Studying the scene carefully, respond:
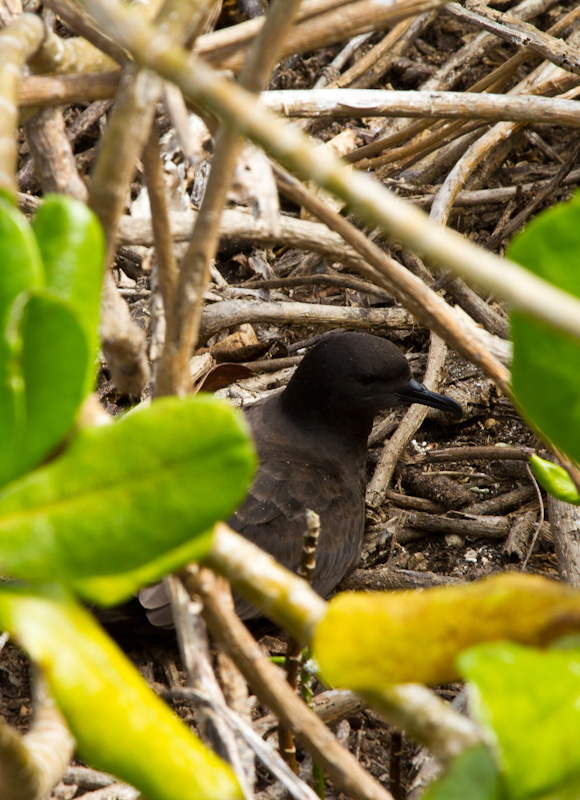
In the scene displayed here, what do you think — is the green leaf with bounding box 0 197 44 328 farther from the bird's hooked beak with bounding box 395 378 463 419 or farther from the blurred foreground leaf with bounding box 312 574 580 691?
the bird's hooked beak with bounding box 395 378 463 419

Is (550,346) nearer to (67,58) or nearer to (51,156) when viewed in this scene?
(51,156)

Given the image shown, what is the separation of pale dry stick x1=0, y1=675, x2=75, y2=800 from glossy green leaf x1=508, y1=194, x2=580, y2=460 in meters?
0.61

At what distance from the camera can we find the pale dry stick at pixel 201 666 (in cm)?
101

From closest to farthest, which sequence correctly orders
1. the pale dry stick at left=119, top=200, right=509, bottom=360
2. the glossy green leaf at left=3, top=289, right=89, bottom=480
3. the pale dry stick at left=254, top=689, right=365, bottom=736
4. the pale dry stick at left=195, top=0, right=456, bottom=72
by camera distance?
the glossy green leaf at left=3, top=289, right=89, bottom=480
the pale dry stick at left=195, top=0, right=456, bottom=72
the pale dry stick at left=119, top=200, right=509, bottom=360
the pale dry stick at left=254, top=689, right=365, bottom=736

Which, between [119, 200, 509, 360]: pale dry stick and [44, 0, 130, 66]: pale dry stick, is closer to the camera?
[44, 0, 130, 66]: pale dry stick

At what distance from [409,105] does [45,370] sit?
4.63 feet

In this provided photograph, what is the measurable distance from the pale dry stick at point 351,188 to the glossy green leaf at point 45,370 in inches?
8.3

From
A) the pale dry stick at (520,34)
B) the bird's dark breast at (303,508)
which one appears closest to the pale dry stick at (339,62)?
the pale dry stick at (520,34)

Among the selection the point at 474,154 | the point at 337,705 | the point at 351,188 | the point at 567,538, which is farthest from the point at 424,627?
the point at 474,154

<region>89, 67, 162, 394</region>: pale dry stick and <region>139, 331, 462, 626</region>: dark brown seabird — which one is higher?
<region>89, 67, 162, 394</region>: pale dry stick

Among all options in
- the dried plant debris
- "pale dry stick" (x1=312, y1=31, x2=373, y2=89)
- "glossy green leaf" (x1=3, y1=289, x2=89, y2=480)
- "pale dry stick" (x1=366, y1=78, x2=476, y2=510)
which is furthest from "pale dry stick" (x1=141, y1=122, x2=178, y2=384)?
"pale dry stick" (x1=312, y1=31, x2=373, y2=89)

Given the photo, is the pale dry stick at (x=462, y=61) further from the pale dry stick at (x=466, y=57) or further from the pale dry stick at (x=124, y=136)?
the pale dry stick at (x=124, y=136)

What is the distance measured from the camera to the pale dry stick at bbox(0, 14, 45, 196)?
95 cm

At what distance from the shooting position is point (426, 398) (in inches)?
132
